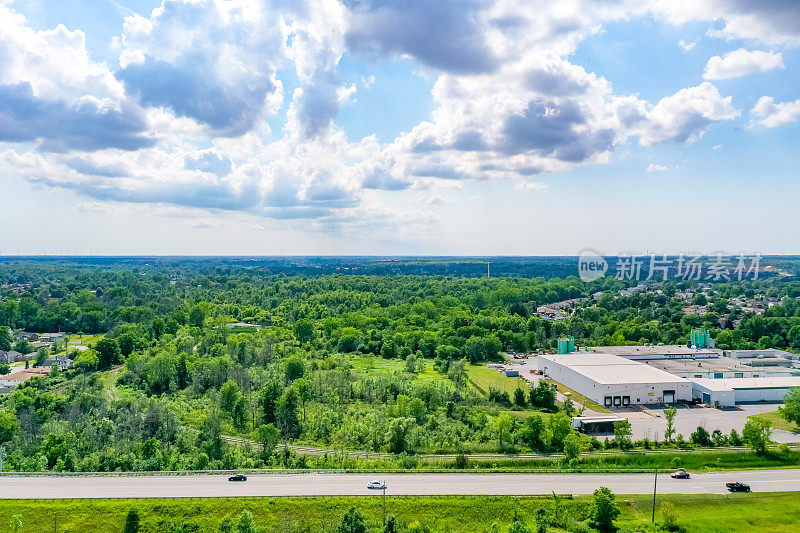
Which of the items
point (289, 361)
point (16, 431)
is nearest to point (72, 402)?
point (16, 431)

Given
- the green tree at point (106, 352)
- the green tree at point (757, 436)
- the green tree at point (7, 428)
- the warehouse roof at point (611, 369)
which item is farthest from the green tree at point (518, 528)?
the green tree at point (106, 352)

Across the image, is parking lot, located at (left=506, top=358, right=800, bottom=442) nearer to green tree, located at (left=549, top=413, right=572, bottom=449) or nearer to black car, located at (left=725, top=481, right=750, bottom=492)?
green tree, located at (left=549, top=413, right=572, bottom=449)

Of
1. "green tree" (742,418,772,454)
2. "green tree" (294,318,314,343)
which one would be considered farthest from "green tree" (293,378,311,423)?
"green tree" (742,418,772,454)

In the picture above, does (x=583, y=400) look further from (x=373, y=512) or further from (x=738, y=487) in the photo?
(x=373, y=512)

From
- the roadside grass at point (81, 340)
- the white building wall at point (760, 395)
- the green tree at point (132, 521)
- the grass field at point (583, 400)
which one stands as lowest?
the roadside grass at point (81, 340)

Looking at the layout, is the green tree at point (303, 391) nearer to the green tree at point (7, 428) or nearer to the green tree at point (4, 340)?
the green tree at point (7, 428)

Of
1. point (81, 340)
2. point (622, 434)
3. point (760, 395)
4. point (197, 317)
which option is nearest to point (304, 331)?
point (197, 317)

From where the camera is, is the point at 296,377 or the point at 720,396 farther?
the point at 296,377

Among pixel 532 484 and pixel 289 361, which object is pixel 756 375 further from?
pixel 289 361
